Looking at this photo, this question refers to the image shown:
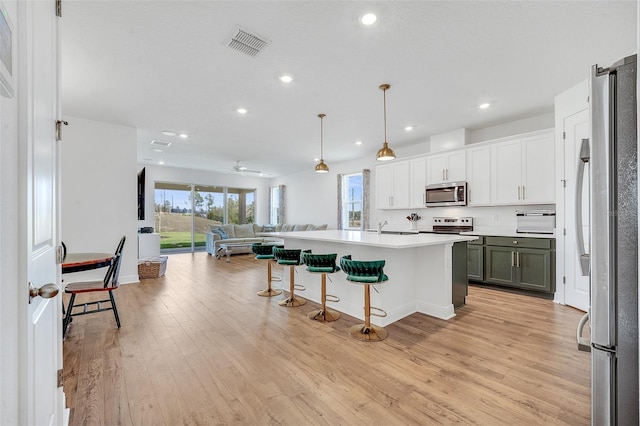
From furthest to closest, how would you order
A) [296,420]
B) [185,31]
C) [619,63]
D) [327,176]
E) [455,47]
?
[327,176] → [455,47] → [185,31] → [296,420] → [619,63]

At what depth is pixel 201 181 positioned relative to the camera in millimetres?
10000

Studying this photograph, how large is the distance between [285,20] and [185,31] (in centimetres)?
90

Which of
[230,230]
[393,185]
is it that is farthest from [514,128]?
[230,230]

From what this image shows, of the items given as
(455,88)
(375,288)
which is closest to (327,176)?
(455,88)

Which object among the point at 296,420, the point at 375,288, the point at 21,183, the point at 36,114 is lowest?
the point at 296,420

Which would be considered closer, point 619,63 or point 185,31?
point 619,63

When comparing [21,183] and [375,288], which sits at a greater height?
[21,183]

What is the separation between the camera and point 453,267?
3.50 m

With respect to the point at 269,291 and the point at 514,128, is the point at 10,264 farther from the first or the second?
the point at 514,128

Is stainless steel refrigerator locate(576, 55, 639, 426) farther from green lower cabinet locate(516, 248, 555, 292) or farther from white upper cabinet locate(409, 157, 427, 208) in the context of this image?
white upper cabinet locate(409, 157, 427, 208)

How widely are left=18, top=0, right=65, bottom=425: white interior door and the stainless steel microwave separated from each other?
5403 mm

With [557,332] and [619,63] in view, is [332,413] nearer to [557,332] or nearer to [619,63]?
[619,63]

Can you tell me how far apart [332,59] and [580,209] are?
8.09ft

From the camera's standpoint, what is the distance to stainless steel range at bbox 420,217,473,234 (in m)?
5.37
